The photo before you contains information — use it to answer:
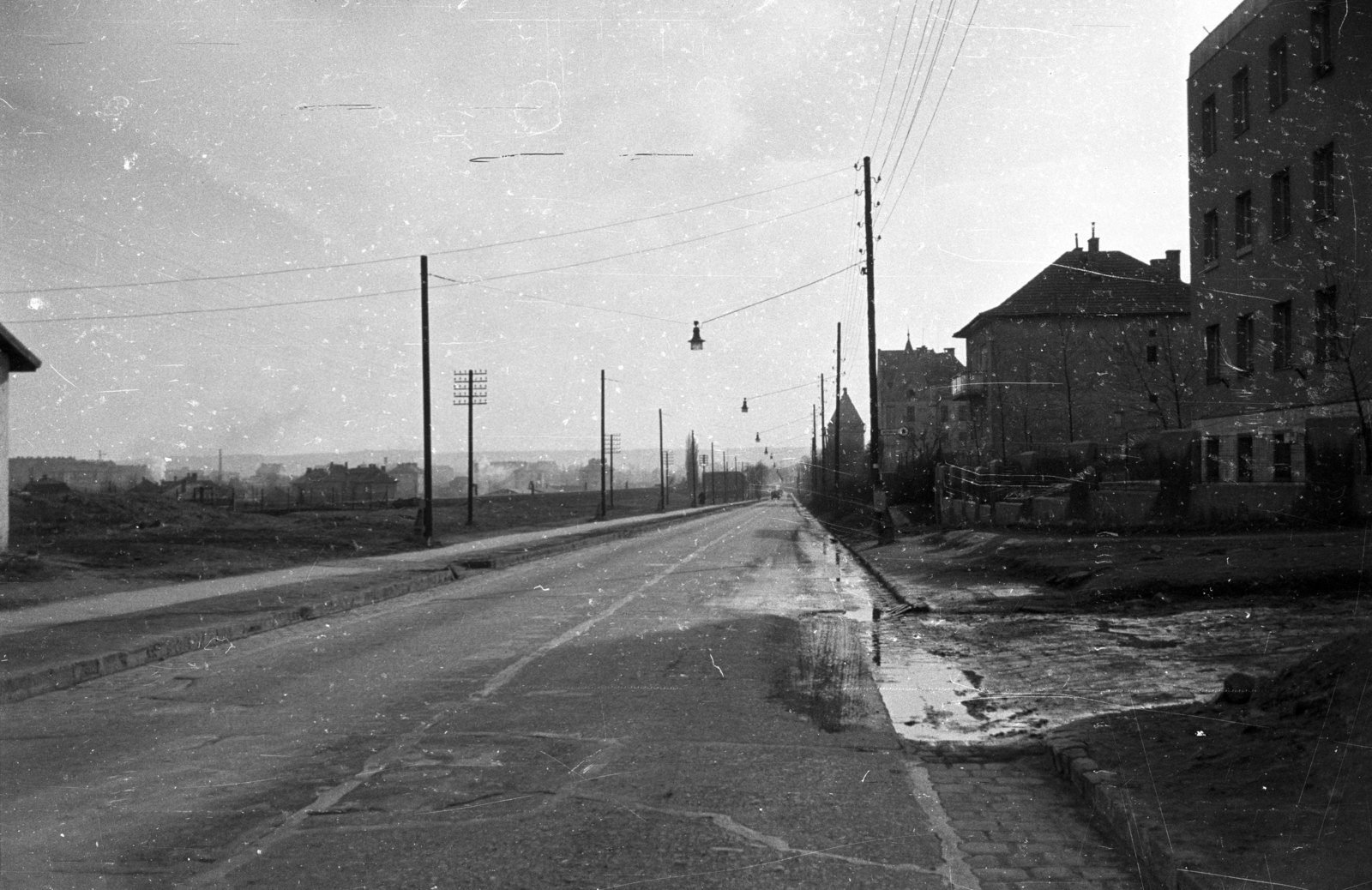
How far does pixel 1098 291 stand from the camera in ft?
193

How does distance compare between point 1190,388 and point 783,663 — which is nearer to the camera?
point 783,663

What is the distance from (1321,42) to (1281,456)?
982 cm

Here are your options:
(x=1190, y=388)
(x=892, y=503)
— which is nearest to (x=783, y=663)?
(x=892, y=503)

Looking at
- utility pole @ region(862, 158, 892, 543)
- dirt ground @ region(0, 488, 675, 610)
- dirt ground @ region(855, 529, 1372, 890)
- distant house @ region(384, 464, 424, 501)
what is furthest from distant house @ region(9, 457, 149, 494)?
dirt ground @ region(855, 529, 1372, 890)

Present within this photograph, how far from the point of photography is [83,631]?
38.5 ft

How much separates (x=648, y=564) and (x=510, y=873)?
19.6m

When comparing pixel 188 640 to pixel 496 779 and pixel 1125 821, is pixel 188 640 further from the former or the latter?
pixel 1125 821

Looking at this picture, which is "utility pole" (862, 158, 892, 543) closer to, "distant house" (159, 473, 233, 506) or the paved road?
the paved road

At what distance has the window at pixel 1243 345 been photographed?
2902 centimetres

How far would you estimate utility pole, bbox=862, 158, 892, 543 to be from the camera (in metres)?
28.7

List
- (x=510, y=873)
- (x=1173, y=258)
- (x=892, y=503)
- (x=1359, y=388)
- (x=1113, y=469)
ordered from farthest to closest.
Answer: (x=1173, y=258)
(x=892, y=503)
(x=1113, y=469)
(x=1359, y=388)
(x=510, y=873)

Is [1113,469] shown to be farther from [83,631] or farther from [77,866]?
[77,866]

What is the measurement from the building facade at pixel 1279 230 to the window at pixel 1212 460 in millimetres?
51

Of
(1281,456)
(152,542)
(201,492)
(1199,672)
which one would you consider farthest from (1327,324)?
(201,492)
